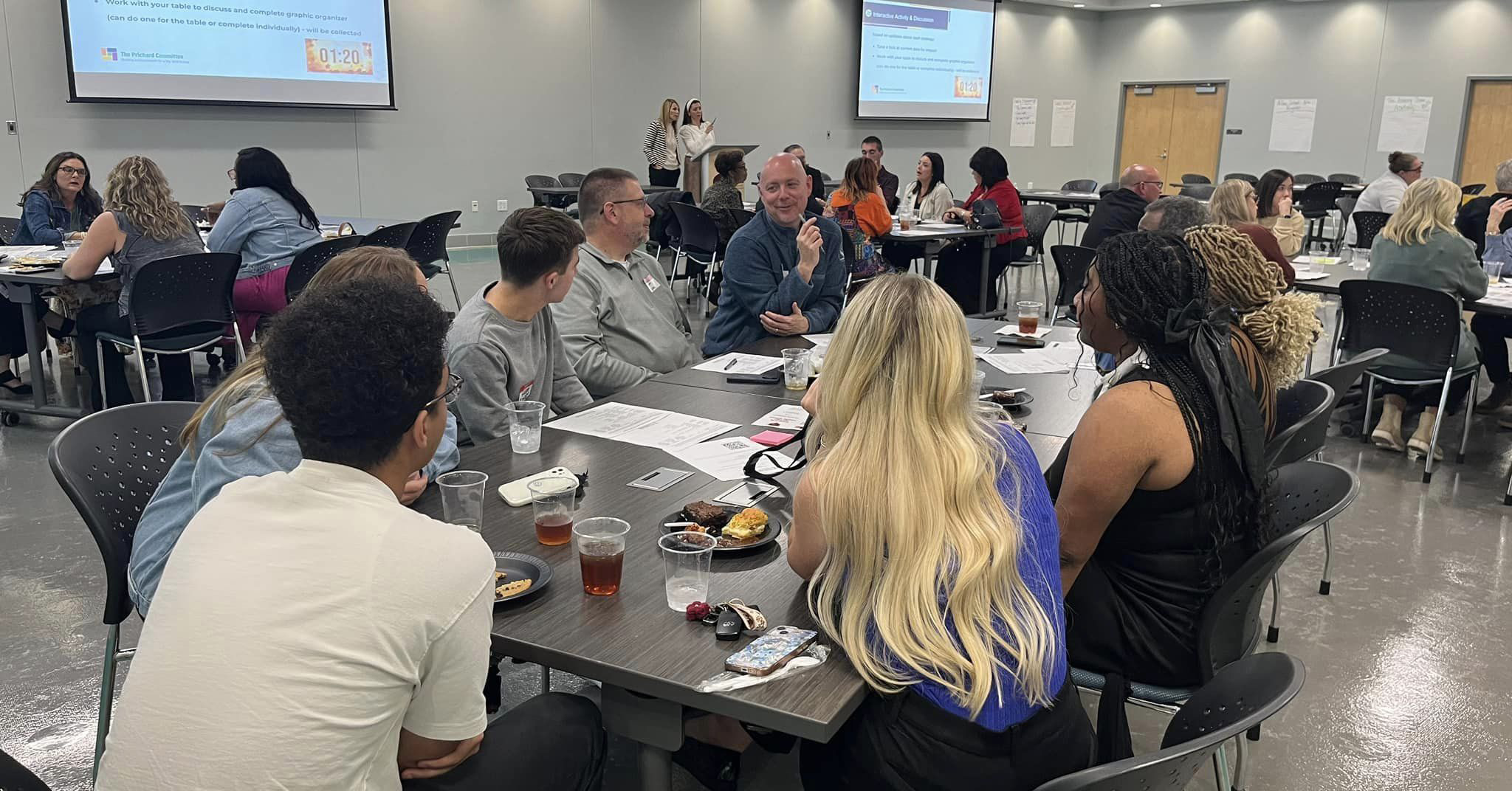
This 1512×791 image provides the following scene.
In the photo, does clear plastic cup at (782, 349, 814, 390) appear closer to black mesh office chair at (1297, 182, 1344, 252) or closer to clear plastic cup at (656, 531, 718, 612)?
clear plastic cup at (656, 531, 718, 612)

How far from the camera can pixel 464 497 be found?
1.87 meters

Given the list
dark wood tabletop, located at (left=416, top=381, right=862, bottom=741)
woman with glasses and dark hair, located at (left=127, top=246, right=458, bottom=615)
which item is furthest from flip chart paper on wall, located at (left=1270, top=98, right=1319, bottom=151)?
woman with glasses and dark hair, located at (left=127, top=246, right=458, bottom=615)

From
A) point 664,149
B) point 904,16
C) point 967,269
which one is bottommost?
point 967,269

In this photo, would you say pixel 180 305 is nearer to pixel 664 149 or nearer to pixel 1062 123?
pixel 664 149

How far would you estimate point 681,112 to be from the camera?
40.0 ft

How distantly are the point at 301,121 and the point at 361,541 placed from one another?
31.5 ft

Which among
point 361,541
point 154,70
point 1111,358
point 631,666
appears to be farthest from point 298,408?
point 154,70

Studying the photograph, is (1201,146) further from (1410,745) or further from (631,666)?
(631,666)

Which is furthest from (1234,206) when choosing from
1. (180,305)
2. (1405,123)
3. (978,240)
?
(1405,123)

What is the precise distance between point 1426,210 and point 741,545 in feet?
13.8

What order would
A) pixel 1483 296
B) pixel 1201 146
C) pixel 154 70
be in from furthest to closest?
pixel 1201 146 → pixel 154 70 → pixel 1483 296

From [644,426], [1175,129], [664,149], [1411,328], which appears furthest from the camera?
A: [1175,129]

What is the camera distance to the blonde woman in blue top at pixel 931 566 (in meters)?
1.45

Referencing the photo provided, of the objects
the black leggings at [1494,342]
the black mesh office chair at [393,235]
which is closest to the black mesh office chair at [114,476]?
the black mesh office chair at [393,235]
